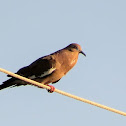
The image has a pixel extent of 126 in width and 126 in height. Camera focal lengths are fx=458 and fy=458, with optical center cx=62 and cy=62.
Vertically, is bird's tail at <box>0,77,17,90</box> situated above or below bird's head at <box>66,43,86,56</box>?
below

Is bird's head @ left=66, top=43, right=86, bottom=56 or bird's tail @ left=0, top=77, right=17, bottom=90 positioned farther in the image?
bird's head @ left=66, top=43, right=86, bottom=56

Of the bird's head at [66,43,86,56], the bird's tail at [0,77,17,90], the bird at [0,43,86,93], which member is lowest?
the bird's tail at [0,77,17,90]

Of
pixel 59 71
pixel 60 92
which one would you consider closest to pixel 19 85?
pixel 59 71

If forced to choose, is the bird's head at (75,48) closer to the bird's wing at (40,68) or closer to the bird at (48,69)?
the bird at (48,69)

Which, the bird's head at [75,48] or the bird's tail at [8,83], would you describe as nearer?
the bird's tail at [8,83]

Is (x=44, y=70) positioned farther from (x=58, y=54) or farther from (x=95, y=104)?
(x=95, y=104)

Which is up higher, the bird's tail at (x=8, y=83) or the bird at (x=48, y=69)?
the bird at (x=48, y=69)

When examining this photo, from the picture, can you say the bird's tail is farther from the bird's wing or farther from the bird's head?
the bird's head

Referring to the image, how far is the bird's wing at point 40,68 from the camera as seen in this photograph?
8.71 metres

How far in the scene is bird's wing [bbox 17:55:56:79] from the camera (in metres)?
8.71

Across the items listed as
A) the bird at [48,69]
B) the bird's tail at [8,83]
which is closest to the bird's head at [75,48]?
the bird at [48,69]

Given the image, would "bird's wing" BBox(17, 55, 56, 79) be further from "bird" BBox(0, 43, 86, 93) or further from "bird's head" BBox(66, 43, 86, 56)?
"bird's head" BBox(66, 43, 86, 56)

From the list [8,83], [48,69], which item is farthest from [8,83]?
[48,69]

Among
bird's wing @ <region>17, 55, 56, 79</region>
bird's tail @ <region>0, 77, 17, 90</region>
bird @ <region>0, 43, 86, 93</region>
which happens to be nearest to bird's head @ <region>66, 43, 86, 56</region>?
bird @ <region>0, 43, 86, 93</region>
